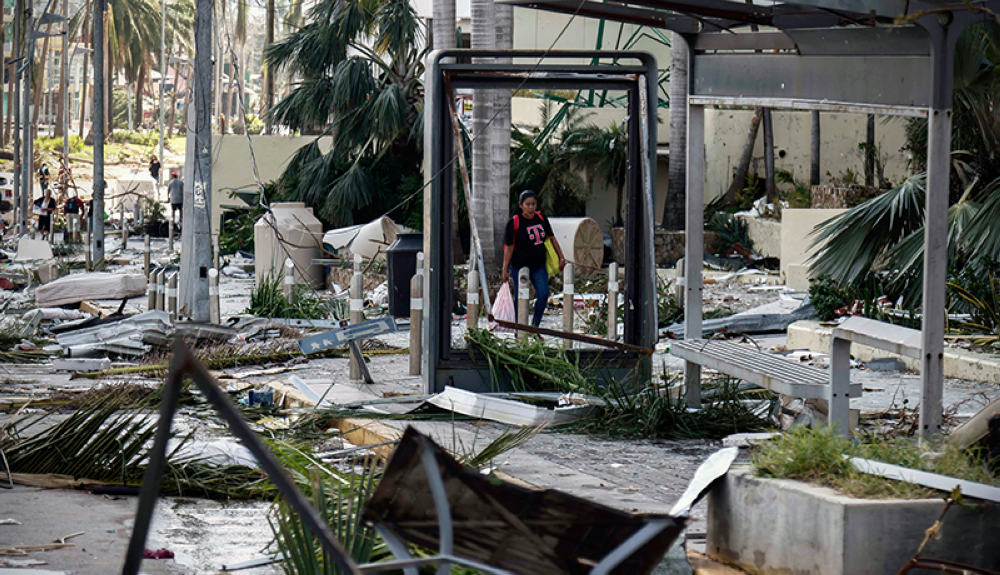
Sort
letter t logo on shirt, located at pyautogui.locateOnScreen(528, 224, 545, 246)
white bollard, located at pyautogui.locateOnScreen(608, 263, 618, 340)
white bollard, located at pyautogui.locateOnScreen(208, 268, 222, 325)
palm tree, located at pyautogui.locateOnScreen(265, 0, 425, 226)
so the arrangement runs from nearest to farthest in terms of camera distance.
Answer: letter t logo on shirt, located at pyautogui.locateOnScreen(528, 224, 545, 246)
white bollard, located at pyautogui.locateOnScreen(608, 263, 618, 340)
white bollard, located at pyautogui.locateOnScreen(208, 268, 222, 325)
palm tree, located at pyautogui.locateOnScreen(265, 0, 425, 226)

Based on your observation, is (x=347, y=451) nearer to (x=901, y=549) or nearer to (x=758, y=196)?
(x=901, y=549)

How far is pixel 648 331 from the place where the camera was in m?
9.01

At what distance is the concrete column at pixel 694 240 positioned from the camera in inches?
307

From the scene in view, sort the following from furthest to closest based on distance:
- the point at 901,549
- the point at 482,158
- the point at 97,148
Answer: the point at 97,148
the point at 482,158
the point at 901,549

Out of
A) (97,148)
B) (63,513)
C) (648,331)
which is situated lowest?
(63,513)

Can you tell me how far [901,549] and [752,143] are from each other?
69.2ft

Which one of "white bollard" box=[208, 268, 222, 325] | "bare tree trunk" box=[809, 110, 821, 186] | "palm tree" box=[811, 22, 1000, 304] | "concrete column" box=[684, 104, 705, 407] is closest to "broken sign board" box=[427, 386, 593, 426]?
"concrete column" box=[684, 104, 705, 407]

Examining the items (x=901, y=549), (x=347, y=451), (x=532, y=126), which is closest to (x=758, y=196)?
(x=532, y=126)

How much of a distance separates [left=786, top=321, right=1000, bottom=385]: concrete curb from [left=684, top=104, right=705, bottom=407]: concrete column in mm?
1502

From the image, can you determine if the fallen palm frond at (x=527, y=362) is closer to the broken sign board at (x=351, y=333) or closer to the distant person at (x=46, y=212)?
the broken sign board at (x=351, y=333)

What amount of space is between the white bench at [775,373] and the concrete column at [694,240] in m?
0.05

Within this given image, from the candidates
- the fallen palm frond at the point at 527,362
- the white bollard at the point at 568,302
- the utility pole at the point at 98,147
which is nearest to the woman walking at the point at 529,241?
the white bollard at the point at 568,302

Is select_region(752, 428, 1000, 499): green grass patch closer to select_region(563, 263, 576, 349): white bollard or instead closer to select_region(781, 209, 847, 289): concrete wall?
select_region(563, 263, 576, 349): white bollard

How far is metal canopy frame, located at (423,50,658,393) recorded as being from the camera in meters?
8.62
